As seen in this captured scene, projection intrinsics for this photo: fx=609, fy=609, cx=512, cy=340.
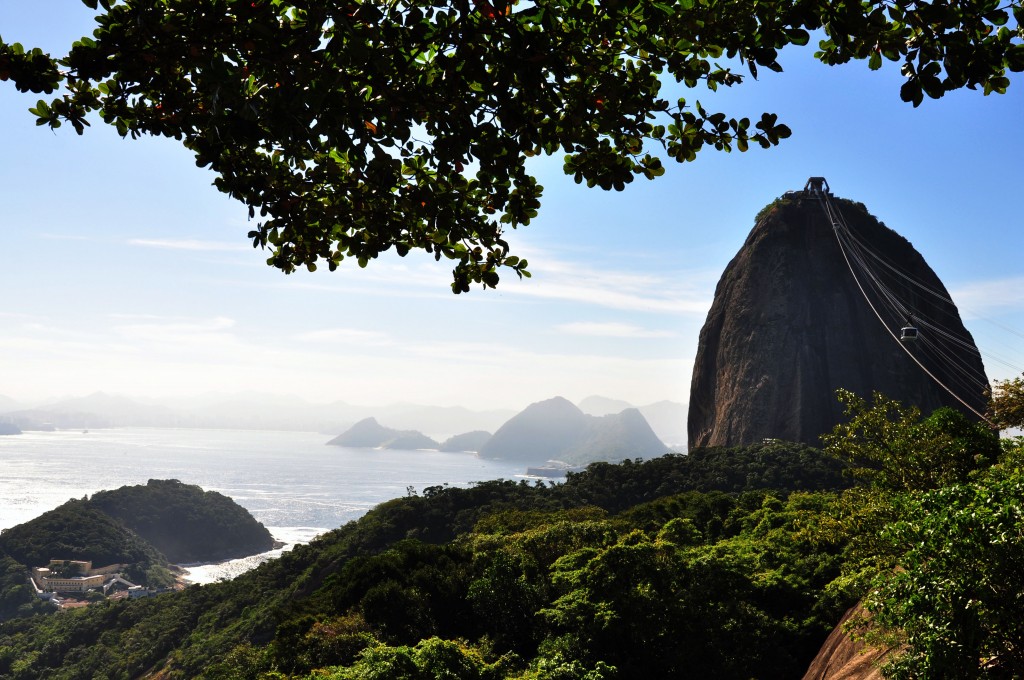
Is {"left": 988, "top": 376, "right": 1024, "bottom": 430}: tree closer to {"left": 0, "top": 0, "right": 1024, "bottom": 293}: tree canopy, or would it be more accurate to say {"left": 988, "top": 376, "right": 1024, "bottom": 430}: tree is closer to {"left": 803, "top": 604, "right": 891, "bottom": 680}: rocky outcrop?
{"left": 803, "top": 604, "right": 891, "bottom": 680}: rocky outcrop

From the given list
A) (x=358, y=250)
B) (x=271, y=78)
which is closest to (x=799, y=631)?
(x=358, y=250)

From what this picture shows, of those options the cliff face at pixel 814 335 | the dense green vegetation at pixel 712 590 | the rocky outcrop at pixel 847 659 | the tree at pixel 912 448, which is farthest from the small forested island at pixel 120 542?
the tree at pixel 912 448

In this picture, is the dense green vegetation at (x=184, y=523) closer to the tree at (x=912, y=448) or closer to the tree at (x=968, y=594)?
the tree at (x=912, y=448)

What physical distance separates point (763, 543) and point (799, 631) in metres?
5.90

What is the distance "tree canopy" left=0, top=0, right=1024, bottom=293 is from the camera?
8.31 ft

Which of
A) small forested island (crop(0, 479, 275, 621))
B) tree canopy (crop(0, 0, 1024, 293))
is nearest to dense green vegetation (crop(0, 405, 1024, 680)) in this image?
tree canopy (crop(0, 0, 1024, 293))

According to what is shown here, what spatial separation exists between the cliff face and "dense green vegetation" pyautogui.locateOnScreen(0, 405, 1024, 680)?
34.6m

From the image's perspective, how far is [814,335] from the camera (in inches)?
2621

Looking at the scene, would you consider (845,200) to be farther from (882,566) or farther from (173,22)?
(173,22)

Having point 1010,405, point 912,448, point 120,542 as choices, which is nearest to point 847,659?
point 912,448

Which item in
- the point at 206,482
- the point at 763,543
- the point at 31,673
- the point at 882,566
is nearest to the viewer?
the point at 882,566

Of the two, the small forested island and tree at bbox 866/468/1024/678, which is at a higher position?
tree at bbox 866/468/1024/678

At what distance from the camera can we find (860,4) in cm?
254

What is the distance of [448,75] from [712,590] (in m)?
15.7
